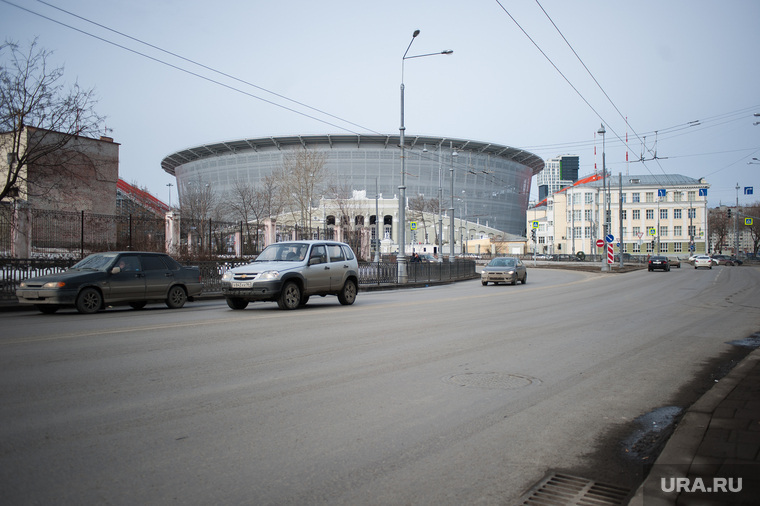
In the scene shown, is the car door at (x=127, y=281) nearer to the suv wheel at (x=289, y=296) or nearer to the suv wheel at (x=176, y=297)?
the suv wheel at (x=176, y=297)

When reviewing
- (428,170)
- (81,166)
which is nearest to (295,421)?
(81,166)

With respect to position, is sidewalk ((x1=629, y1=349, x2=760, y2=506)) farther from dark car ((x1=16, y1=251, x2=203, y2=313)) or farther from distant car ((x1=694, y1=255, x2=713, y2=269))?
distant car ((x1=694, y1=255, x2=713, y2=269))

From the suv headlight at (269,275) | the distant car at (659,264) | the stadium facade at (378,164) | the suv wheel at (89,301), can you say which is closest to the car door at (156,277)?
the suv wheel at (89,301)

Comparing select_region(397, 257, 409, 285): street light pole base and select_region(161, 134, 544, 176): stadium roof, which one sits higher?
select_region(161, 134, 544, 176): stadium roof

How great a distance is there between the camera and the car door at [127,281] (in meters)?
14.5

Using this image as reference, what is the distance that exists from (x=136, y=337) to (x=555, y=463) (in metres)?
7.51

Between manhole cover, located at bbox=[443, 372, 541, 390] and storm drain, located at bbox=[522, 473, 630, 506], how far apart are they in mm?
2379

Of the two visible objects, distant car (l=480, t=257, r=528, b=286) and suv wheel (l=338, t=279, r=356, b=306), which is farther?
distant car (l=480, t=257, r=528, b=286)

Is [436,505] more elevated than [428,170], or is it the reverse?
[428,170]

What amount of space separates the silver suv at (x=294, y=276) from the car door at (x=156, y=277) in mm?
1961

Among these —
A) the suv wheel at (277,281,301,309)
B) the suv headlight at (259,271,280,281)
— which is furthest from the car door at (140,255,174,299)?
the suv wheel at (277,281,301,309)

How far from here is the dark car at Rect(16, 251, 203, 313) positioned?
1358 cm

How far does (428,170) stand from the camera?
127 m

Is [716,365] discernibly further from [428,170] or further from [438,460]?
[428,170]
